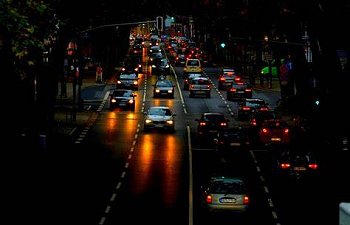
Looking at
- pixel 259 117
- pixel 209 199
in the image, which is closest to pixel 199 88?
pixel 259 117

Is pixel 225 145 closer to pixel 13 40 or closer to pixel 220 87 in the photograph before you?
pixel 13 40

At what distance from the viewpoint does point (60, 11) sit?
53.3 meters

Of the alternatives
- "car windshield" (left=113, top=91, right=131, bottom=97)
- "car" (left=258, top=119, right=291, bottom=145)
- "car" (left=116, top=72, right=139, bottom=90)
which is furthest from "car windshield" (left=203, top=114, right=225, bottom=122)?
"car" (left=116, top=72, right=139, bottom=90)

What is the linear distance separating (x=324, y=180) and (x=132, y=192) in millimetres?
8663

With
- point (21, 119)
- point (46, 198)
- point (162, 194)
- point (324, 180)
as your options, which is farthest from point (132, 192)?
point (21, 119)

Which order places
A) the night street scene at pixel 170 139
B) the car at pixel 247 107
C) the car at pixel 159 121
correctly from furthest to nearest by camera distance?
the car at pixel 247 107, the car at pixel 159 121, the night street scene at pixel 170 139

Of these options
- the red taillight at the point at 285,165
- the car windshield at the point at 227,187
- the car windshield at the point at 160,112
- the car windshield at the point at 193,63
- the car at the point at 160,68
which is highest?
the car windshield at the point at 193,63

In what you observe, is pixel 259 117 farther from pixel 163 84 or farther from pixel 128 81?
pixel 128 81

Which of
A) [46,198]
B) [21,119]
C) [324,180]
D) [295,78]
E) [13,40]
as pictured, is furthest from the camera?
[295,78]

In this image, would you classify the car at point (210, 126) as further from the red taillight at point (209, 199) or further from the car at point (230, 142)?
the red taillight at point (209, 199)

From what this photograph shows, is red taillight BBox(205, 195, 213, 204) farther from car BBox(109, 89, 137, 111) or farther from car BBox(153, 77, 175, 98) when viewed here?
car BBox(153, 77, 175, 98)

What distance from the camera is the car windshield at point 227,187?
98.4 feet

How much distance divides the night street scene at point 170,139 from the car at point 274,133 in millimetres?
61

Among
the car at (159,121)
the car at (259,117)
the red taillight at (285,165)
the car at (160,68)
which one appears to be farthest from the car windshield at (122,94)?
the car at (160,68)
